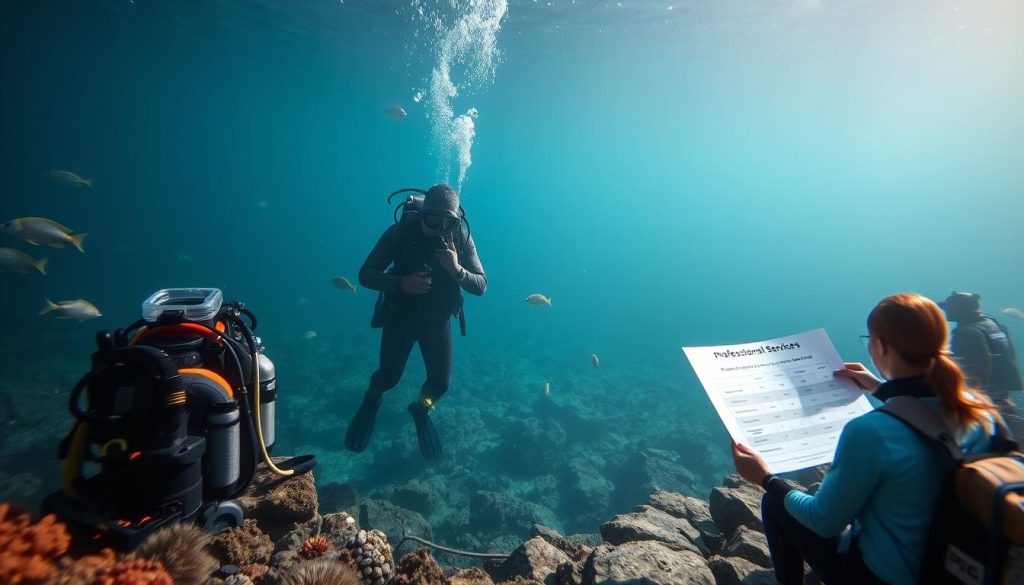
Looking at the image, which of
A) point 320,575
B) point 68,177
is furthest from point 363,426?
point 68,177

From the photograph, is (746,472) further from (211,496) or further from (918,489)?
(211,496)

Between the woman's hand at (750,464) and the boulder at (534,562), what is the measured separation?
66.1 inches

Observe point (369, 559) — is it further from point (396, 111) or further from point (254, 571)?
point (396, 111)

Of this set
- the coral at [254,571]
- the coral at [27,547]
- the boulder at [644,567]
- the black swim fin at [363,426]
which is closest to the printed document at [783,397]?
the boulder at [644,567]

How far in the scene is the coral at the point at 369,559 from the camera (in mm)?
2385

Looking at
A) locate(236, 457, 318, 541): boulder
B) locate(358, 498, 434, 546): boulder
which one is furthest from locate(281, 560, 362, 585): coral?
locate(358, 498, 434, 546): boulder

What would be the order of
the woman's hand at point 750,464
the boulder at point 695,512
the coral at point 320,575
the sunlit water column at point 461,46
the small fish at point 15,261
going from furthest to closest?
1. the sunlit water column at point 461,46
2. the small fish at point 15,261
3. the boulder at point 695,512
4. the woman's hand at point 750,464
5. the coral at point 320,575

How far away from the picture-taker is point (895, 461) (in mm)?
1508

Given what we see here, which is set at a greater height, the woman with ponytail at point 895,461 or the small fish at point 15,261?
the small fish at point 15,261

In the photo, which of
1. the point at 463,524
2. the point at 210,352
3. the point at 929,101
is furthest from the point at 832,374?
the point at 929,101

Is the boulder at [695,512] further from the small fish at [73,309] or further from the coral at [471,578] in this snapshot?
the small fish at [73,309]

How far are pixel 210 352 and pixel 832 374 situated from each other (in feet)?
13.4

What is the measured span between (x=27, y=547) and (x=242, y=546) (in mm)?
1470

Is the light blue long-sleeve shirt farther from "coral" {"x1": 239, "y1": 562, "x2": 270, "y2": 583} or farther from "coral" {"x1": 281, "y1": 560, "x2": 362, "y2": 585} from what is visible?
"coral" {"x1": 239, "y1": 562, "x2": 270, "y2": 583}
